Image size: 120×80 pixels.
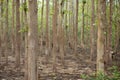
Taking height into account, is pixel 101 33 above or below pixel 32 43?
above

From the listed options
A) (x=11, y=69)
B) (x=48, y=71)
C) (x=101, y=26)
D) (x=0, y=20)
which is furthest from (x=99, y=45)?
(x=0, y=20)

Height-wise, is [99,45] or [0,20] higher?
[0,20]

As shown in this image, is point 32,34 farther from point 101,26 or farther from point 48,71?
point 48,71

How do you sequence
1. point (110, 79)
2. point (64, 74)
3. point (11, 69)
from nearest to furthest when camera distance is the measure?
point (110, 79) → point (64, 74) → point (11, 69)

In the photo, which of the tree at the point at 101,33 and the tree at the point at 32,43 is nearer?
the tree at the point at 32,43

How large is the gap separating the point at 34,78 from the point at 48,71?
19.9 feet

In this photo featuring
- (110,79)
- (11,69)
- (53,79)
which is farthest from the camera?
(11,69)

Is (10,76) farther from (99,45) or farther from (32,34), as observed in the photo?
(32,34)

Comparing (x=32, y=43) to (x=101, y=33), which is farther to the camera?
(x=101, y=33)

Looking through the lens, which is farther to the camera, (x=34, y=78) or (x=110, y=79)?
(x=110, y=79)

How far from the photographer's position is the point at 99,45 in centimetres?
787

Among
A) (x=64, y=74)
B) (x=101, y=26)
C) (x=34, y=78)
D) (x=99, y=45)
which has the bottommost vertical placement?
(x=64, y=74)

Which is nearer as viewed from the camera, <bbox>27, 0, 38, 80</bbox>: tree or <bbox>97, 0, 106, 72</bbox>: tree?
<bbox>27, 0, 38, 80</bbox>: tree

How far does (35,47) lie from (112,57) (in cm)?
981
